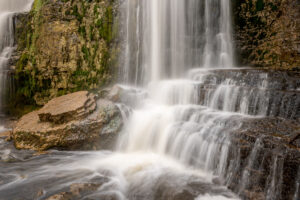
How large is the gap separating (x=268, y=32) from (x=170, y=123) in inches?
243

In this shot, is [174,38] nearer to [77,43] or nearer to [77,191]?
[77,43]

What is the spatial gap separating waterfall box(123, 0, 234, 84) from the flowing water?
5 centimetres

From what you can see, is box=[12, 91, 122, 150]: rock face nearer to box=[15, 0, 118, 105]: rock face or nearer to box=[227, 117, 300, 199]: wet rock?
box=[15, 0, 118, 105]: rock face

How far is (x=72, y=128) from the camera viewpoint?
6.52 m

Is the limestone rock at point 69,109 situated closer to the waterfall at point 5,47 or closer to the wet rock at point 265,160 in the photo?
the waterfall at point 5,47

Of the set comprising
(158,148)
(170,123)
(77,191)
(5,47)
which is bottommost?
(77,191)

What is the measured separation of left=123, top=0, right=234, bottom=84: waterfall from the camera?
9.75 metres

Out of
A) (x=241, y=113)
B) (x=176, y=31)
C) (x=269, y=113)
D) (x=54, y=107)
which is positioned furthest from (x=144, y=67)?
(x=269, y=113)

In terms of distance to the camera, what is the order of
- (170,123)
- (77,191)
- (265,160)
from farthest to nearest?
(170,123), (77,191), (265,160)

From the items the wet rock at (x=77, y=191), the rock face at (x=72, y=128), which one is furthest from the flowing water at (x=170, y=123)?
the rock face at (x=72, y=128)

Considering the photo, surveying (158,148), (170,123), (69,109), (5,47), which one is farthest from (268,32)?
(5,47)

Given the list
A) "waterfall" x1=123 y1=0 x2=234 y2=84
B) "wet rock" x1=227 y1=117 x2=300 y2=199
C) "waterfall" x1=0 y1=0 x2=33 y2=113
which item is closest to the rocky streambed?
"wet rock" x1=227 y1=117 x2=300 y2=199

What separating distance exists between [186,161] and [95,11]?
7.82 metres

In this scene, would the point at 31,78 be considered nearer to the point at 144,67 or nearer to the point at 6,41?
the point at 6,41
